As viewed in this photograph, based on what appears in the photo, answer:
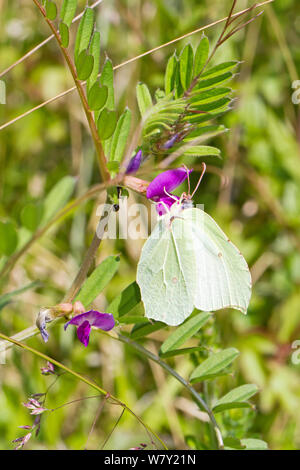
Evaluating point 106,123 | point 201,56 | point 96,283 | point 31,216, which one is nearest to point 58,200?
point 31,216

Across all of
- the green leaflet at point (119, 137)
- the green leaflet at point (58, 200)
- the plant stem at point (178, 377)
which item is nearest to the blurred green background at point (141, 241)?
the green leaflet at point (58, 200)

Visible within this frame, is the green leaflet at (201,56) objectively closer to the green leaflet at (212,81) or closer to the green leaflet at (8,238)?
the green leaflet at (212,81)

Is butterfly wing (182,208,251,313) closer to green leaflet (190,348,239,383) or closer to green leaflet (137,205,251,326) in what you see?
green leaflet (137,205,251,326)

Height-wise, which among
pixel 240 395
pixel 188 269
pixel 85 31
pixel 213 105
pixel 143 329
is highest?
pixel 85 31

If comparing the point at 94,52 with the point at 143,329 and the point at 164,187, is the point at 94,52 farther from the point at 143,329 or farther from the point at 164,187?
the point at 143,329

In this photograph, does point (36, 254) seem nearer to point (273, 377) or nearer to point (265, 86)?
point (273, 377)
